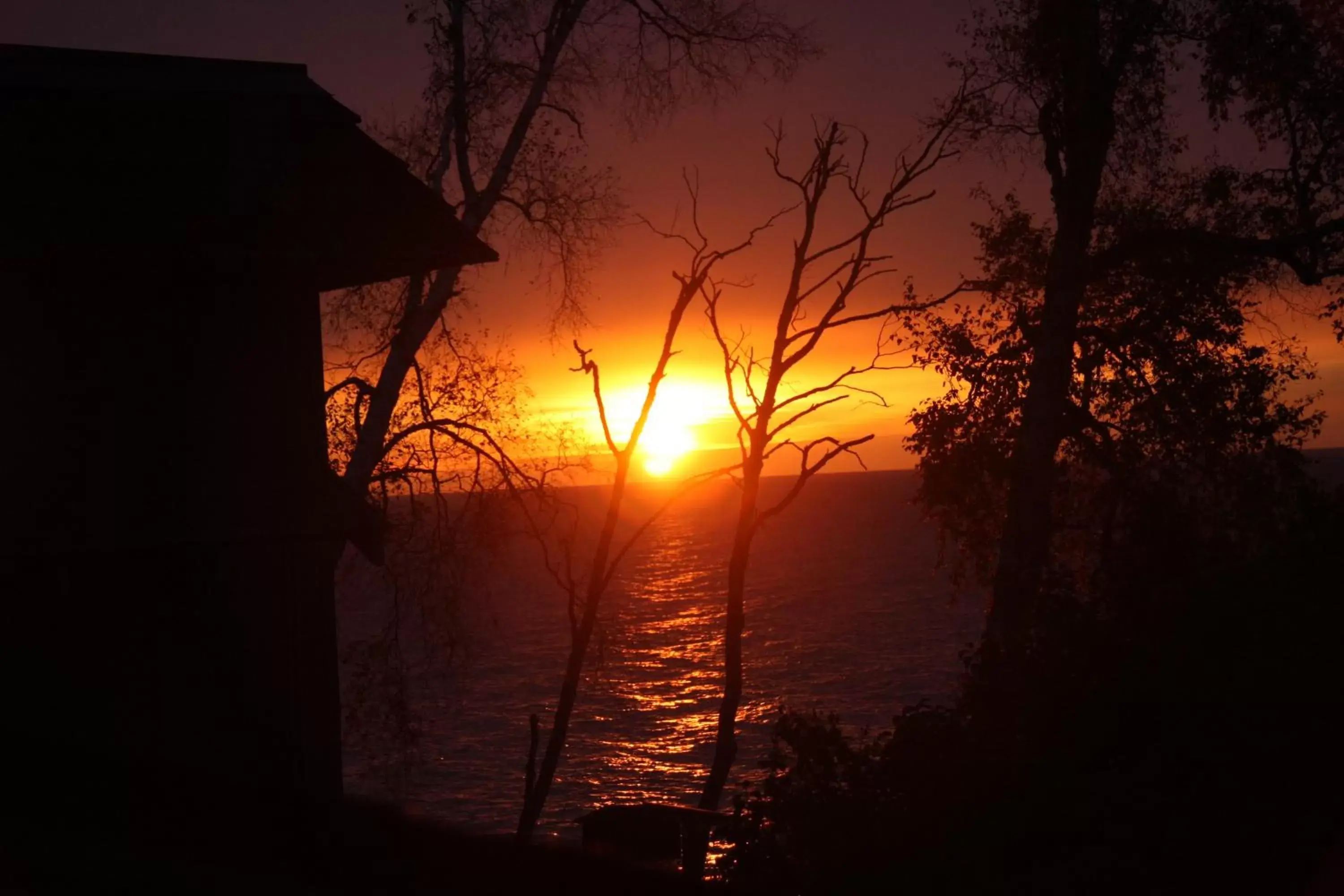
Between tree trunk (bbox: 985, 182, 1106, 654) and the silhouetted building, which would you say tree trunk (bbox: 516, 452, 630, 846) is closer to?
tree trunk (bbox: 985, 182, 1106, 654)

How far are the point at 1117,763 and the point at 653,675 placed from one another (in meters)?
81.2

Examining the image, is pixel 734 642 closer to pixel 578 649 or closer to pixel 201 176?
pixel 578 649

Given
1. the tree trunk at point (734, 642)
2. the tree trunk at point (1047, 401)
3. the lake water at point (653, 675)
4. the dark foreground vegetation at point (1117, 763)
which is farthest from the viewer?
the lake water at point (653, 675)

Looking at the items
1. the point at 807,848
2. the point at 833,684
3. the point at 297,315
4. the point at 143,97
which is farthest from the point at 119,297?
the point at 833,684

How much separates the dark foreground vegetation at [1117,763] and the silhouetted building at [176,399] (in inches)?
173

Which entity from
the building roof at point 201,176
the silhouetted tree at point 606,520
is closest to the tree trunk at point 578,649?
the silhouetted tree at point 606,520

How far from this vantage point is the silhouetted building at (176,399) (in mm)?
7121

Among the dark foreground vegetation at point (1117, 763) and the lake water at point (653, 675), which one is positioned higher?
the dark foreground vegetation at point (1117, 763)

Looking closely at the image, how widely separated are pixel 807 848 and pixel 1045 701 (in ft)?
8.60

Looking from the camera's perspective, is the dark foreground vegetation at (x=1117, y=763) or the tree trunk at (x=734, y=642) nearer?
the dark foreground vegetation at (x=1117, y=763)

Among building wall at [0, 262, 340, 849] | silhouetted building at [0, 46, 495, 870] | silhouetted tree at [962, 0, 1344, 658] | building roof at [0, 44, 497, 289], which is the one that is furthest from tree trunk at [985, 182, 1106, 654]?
building wall at [0, 262, 340, 849]

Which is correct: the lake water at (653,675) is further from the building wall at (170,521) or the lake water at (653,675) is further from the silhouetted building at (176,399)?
the silhouetted building at (176,399)

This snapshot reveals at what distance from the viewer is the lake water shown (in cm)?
5494

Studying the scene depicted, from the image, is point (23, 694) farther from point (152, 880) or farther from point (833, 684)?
point (833, 684)
